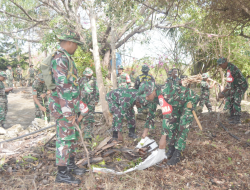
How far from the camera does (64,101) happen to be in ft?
8.57

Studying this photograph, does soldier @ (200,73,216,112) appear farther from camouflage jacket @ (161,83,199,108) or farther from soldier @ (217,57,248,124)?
camouflage jacket @ (161,83,199,108)

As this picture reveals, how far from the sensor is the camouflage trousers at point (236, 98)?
5159 millimetres

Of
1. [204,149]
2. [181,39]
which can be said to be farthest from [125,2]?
[181,39]

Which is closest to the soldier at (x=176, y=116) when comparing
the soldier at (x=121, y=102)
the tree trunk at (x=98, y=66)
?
the soldier at (x=121, y=102)

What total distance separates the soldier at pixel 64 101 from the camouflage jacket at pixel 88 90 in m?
1.88

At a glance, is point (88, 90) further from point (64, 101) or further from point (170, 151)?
point (170, 151)

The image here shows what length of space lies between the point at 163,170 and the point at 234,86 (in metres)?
3.60

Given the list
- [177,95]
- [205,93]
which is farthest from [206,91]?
[177,95]

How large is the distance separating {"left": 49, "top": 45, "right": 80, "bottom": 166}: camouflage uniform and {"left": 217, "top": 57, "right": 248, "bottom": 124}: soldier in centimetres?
415

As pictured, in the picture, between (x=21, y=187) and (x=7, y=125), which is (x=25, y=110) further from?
(x=21, y=187)

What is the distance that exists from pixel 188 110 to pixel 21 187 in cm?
285

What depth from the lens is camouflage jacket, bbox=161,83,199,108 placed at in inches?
118

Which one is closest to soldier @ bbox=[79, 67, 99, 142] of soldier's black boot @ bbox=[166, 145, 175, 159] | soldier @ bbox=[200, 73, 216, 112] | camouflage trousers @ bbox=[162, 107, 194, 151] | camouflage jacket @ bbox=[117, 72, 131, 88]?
soldier's black boot @ bbox=[166, 145, 175, 159]

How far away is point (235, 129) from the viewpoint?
497cm
